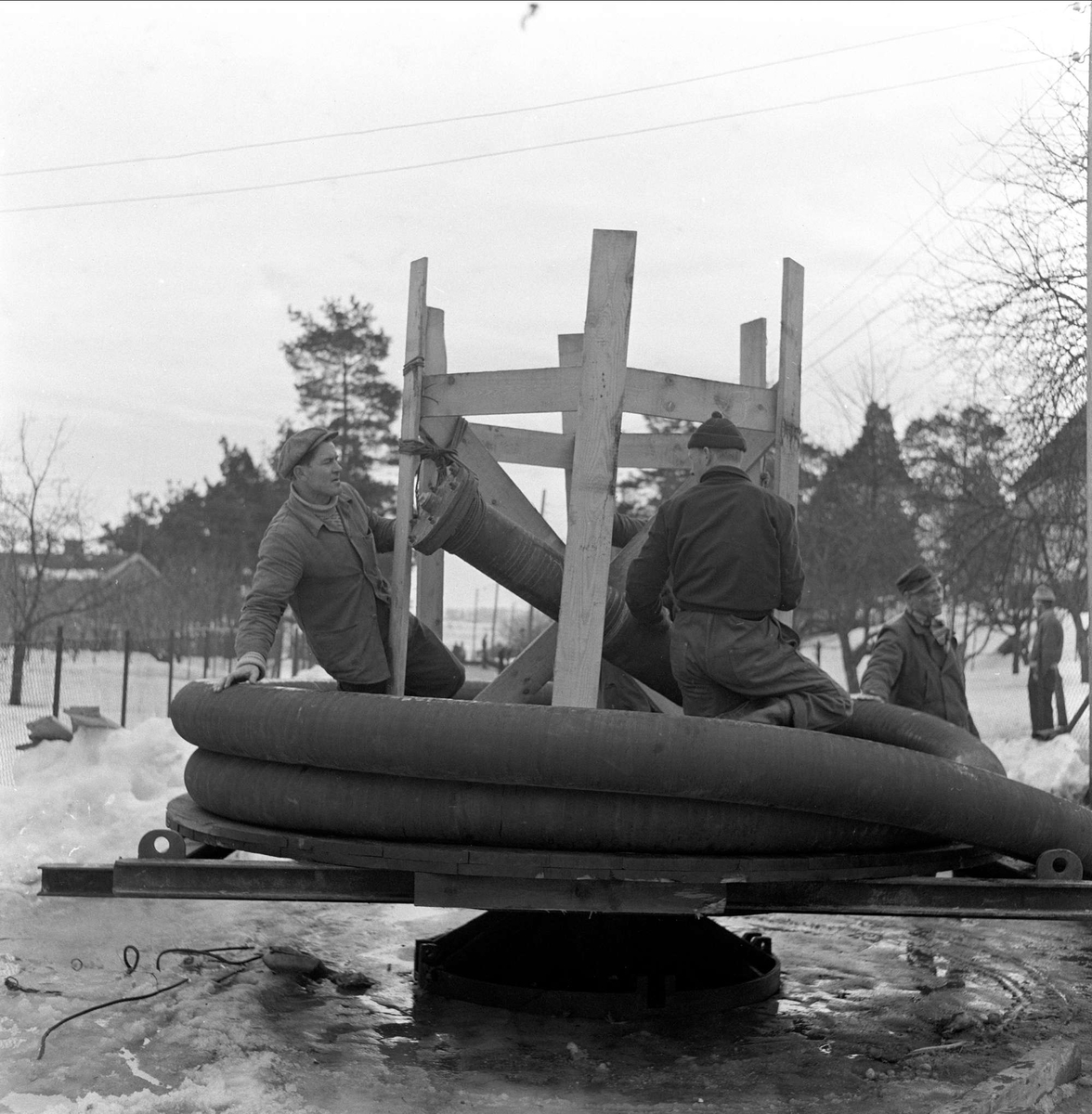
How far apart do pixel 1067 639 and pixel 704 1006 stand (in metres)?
23.7

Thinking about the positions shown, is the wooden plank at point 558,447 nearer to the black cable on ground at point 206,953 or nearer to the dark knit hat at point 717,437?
the dark knit hat at point 717,437

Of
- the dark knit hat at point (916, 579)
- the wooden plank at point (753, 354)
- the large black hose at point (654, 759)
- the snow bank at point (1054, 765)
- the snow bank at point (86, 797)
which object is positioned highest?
the wooden plank at point (753, 354)

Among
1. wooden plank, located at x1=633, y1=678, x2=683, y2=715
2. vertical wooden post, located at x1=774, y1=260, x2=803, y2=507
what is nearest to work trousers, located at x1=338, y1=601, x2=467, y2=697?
wooden plank, located at x1=633, y1=678, x2=683, y2=715

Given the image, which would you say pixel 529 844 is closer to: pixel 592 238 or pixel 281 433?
pixel 592 238

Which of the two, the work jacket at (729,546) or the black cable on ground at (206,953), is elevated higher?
the work jacket at (729,546)

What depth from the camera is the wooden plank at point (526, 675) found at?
5258 mm

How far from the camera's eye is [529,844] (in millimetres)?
3904

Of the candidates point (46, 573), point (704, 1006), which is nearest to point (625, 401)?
point (704, 1006)

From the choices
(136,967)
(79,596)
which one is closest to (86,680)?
(79,596)

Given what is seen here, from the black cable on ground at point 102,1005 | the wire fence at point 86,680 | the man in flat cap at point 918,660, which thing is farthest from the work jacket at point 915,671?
the wire fence at point 86,680

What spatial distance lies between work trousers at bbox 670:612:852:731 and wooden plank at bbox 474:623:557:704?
0.93 metres

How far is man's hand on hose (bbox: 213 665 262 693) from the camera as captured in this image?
442 centimetres

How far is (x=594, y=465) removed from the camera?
4.46m

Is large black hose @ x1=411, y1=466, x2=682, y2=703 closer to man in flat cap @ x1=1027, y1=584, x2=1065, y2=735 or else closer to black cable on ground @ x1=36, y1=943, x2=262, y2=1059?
black cable on ground @ x1=36, y1=943, x2=262, y2=1059
